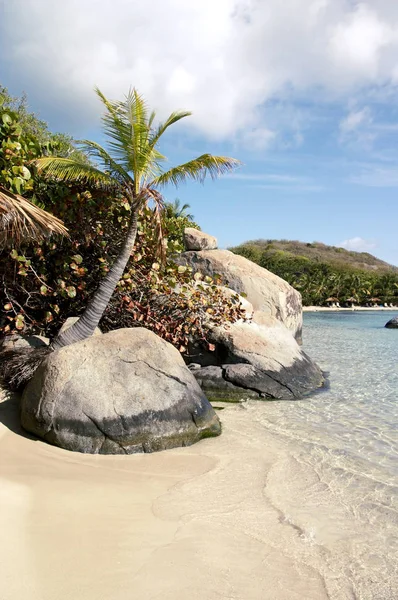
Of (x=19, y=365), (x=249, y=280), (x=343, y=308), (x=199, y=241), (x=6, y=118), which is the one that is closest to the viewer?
(x=19, y=365)

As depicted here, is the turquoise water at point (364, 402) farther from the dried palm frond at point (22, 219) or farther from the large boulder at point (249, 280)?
the dried palm frond at point (22, 219)

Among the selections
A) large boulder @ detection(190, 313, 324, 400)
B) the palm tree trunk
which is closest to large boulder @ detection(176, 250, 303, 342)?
large boulder @ detection(190, 313, 324, 400)

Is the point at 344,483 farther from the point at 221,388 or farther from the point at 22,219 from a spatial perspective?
the point at 22,219

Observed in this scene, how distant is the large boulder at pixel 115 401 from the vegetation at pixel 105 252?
1.39 metres

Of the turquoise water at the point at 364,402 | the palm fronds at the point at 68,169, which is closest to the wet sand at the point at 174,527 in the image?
the turquoise water at the point at 364,402

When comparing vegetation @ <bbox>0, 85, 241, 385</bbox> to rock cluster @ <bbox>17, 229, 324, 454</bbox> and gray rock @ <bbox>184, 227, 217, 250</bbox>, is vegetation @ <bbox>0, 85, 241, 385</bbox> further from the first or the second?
gray rock @ <bbox>184, 227, 217, 250</bbox>

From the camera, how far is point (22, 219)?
5824 millimetres

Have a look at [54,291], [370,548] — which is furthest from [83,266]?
[370,548]

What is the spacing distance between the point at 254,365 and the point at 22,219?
5089 mm

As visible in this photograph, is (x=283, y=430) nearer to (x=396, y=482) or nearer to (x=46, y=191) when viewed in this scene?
(x=396, y=482)

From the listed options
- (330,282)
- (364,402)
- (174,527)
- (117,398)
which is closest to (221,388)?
(364,402)

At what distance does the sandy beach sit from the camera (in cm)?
297

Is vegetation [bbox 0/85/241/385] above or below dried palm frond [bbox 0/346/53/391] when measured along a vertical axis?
above

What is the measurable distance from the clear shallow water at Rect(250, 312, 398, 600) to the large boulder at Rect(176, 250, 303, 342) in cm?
423
